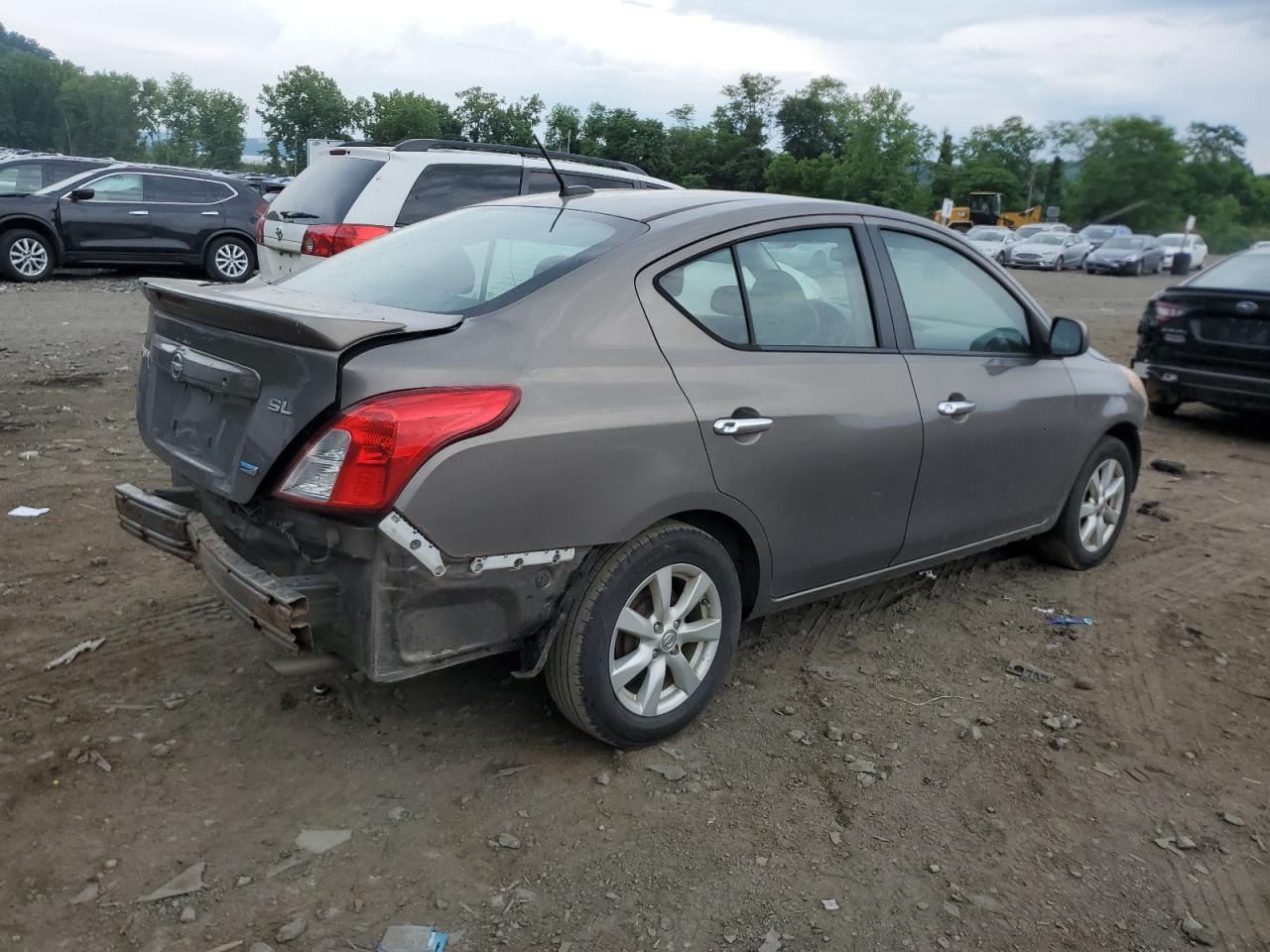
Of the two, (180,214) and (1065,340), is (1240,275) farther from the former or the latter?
(180,214)

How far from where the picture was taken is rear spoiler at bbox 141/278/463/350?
9.04 ft

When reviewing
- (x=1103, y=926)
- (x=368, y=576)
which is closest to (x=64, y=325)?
(x=368, y=576)

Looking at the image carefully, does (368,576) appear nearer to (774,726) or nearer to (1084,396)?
(774,726)

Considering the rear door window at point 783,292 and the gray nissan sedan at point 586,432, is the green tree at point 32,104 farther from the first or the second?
the rear door window at point 783,292

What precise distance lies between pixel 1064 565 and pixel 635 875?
3.26 m

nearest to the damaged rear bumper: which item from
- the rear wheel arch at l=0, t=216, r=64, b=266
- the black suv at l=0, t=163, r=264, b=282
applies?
the black suv at l=0, t=163, r=264, b=282

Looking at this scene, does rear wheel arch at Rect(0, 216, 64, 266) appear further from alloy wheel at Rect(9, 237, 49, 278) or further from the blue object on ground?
the blue object on ground

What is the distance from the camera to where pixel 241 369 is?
2.97 m

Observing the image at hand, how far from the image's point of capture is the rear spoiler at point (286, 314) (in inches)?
109

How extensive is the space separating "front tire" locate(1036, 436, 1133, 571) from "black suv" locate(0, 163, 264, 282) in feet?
44.0

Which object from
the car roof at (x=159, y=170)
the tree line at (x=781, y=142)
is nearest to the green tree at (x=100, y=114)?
the tree line at (x=781, y=142)

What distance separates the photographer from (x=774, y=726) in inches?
141

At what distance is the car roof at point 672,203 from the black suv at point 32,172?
44.7 ft

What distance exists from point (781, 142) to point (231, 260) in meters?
90.1
